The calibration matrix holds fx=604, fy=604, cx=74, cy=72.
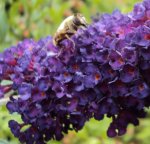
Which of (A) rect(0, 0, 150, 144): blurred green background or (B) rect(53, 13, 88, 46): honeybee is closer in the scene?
(B) rect(53, 13, 88, 46): honeybee

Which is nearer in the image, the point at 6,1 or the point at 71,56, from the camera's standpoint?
the point at 71,56

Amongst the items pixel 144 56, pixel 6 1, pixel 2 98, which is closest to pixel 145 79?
pixel 144 56

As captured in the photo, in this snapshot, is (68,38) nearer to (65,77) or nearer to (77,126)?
(65,77)

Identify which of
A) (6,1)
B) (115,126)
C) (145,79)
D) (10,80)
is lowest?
(115,126)

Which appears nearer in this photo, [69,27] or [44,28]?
[69,27]

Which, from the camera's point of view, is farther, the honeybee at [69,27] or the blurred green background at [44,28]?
the blurred green background at [44,28]

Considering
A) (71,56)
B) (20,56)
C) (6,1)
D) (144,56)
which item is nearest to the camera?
(144,56)

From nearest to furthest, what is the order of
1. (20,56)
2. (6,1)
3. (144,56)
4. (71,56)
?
(144,56)
(71,56)
(20,56)
(6,1)

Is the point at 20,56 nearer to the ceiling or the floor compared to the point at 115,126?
nearer to the ceiling

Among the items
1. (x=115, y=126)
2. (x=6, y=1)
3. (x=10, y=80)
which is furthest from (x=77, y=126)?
(x=6, y=1)
